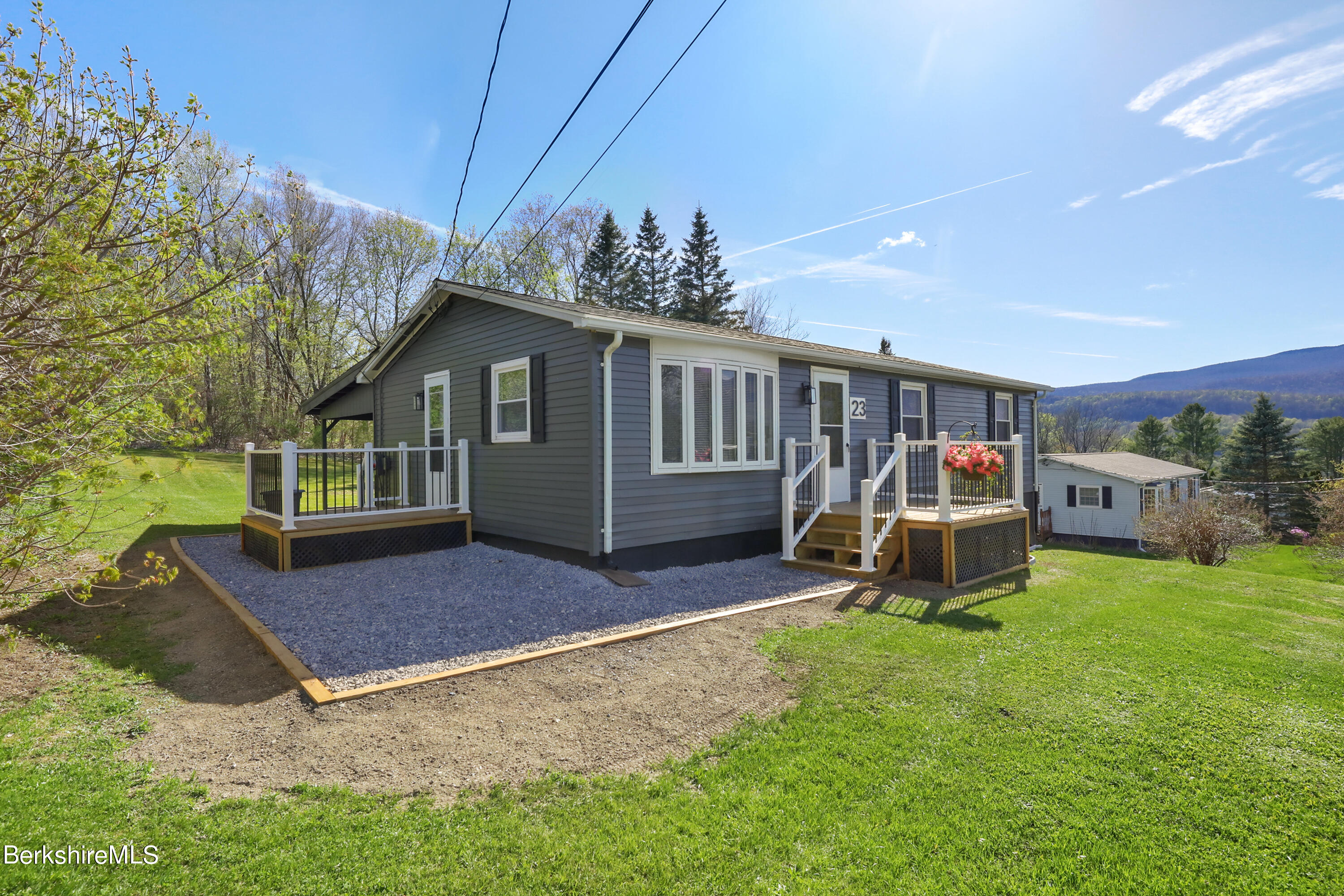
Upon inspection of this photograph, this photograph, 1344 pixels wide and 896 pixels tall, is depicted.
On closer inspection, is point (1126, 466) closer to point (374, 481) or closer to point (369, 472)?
point (374, 481)

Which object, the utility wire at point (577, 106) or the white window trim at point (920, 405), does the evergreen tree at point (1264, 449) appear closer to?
the white window trim at point (920, 405)

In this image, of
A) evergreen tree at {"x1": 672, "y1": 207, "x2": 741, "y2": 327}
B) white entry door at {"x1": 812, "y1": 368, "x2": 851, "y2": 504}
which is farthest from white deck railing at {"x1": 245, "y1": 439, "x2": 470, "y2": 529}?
evergreen tree at {"x1": 672, "y1": 207, "x2": 741, "y2": 327}

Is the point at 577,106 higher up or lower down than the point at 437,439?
higher up

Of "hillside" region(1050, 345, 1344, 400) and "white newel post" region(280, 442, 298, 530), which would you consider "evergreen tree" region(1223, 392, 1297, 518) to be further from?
"hillside" region(1050, 345, 1344, 400)

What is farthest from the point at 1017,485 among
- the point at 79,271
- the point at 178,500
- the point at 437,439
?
the point at 178,500

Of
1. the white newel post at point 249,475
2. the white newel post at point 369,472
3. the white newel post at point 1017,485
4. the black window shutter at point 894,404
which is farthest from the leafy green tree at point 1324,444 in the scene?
the white newel post at point 249,475

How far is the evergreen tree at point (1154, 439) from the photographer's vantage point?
41000 millimetres

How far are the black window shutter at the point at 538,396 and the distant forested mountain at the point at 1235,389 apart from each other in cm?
8241

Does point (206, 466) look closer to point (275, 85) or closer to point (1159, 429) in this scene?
point (275, 85)

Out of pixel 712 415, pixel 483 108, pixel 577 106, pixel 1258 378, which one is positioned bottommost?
pixel 712 415

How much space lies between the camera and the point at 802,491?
8820mm

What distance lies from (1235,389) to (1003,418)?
125 m

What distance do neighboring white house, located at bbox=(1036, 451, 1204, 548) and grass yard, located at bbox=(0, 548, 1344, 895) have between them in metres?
24.3

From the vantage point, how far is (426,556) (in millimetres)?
8055
